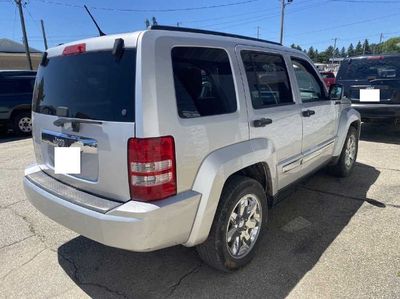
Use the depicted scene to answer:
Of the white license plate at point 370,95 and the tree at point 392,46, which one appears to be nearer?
the white license plate at point 370,95

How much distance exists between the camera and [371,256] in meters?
3.06

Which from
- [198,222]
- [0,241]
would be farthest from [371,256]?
[0,241]

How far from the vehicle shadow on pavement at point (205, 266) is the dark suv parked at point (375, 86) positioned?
4.37m

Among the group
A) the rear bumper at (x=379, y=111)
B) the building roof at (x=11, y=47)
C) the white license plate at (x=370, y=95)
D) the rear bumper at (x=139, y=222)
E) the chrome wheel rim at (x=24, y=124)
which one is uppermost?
the building roof at (x=11, y=47)

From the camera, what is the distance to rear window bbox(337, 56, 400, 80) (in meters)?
7.47

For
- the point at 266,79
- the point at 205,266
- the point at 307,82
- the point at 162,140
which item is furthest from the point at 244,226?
the point at 307,82

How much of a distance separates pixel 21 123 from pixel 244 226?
28.5 ft

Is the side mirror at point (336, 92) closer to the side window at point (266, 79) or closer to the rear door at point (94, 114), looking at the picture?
the side window at point (266, 79)

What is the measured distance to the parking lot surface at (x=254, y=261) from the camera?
265 centimetres

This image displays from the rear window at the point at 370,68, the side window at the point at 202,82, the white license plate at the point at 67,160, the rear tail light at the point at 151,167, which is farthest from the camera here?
the rear window at the point at 370,68

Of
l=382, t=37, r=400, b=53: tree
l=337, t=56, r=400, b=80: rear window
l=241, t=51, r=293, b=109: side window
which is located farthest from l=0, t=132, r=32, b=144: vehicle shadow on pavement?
l=382, t=37, r=400, b=53: tree

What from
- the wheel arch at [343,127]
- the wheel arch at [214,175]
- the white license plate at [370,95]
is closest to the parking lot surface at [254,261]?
the wheel arch at [214,175]

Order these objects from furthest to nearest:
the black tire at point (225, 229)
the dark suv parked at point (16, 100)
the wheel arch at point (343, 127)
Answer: the dark suv parked at point (16, 100) → the wheel arch at point (343, 127) → the black tire at point (225, 229)

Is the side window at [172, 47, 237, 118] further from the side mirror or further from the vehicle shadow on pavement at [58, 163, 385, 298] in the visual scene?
the side mirror
